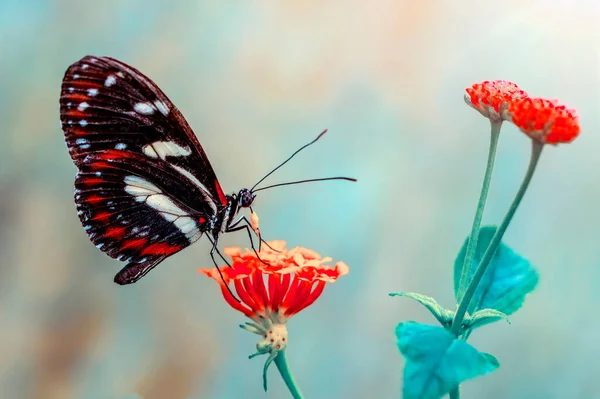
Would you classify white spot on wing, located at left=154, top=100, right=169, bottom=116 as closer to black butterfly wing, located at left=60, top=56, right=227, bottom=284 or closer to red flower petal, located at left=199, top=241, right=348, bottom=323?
black butterfly wing, located at left=60, top=56, right=227, bottom=284

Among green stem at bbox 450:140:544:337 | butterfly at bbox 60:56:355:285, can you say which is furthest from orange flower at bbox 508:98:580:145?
butterfly at bbox 60:56:355:285

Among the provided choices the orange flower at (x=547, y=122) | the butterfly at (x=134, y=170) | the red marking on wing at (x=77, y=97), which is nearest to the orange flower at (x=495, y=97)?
the orange flower at (x=547, y=122)

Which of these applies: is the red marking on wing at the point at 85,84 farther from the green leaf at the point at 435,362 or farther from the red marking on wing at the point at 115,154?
the green leaf at the point at 435,362

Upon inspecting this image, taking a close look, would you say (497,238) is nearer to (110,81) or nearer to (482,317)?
(482,317)

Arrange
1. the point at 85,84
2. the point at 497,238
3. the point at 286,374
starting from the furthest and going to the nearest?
the point at 85,84
the point at 286,374
the point at 497,238

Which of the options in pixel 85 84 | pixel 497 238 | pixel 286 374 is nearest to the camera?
pixel 497 238

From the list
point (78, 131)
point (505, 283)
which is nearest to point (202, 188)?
point (78, 131)

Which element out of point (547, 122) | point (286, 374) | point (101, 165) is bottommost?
point (286, 374)

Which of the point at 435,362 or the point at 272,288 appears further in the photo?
the point at 272,288
